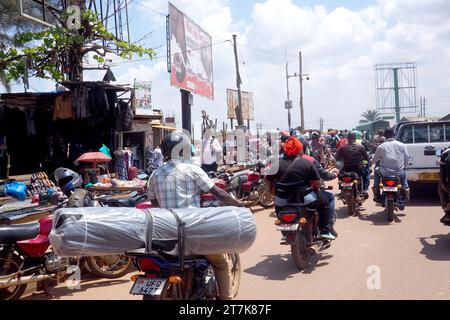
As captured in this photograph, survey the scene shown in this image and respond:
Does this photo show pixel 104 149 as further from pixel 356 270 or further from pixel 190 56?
pixel 356 270

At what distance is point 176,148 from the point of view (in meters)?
4.25

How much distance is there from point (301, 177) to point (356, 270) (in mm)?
1333

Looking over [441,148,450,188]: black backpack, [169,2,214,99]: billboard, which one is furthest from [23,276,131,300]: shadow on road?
[169,2,214,99]: billboard

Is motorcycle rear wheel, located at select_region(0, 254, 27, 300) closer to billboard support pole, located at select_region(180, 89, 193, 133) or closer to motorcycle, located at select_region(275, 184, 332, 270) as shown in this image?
motorcycle, located at select_region(275, 184, 332, 270)

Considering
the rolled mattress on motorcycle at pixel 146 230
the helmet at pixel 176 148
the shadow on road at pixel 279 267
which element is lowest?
the shadow on road at pixel 279 267

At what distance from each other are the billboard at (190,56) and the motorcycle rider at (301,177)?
11.6 m

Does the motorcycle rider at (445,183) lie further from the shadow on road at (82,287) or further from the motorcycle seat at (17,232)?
the motorcycle seat at (17,232)

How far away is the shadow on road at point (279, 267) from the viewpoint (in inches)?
228

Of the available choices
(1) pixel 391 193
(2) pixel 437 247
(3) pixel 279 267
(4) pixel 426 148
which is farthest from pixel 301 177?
(4) pixel 426 148

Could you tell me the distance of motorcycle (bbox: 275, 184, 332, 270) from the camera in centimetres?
574

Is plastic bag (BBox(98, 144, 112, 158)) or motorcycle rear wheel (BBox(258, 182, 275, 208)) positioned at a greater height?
plastic bag (BBox(98, 144, 112, 158))

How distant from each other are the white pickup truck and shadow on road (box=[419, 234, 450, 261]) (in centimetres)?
293

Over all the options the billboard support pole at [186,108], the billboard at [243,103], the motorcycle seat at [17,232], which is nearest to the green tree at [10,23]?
the billboard support pole at [186,108]

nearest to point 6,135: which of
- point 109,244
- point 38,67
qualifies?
point 38,67
